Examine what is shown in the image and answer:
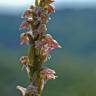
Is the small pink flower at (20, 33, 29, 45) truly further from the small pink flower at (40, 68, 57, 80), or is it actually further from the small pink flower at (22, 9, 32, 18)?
the small pink flower at (40, 68, 57, 80)

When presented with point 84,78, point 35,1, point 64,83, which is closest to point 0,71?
point 64,83

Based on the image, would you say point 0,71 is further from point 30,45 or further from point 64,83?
point 30,45

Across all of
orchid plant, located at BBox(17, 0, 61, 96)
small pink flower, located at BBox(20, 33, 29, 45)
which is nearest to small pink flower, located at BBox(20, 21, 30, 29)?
orchid plant, located at BBox(17, 0, 61, 96)

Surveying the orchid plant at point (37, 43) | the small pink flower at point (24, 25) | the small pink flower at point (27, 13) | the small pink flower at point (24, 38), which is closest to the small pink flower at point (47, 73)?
the orchid plant at point (37, 43)

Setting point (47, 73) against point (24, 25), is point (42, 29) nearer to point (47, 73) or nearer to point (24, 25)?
point (24, 25)

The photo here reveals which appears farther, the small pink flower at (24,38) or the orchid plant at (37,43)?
the small pink flower at (24,38)

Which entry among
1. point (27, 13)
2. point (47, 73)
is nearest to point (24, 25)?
point (27, 13)

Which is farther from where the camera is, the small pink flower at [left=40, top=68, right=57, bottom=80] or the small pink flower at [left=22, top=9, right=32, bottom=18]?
the small pink flower at [left=22, top=9, right=32, bottom=18]

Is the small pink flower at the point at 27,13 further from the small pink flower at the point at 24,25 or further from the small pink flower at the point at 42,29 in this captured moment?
the small pink flower at the point at 42,29
